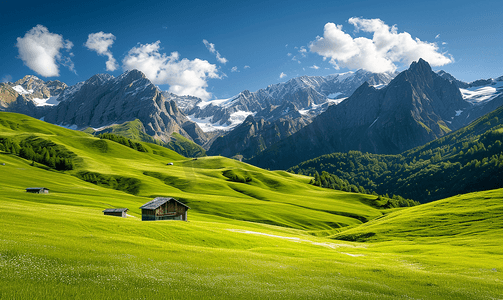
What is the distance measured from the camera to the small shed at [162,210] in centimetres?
7200

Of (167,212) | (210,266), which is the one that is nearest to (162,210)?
(167,212)

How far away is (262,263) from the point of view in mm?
28906

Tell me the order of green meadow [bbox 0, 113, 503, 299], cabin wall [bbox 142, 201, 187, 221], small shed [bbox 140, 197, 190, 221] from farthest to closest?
cabin wall [bbox 142, 201, 187, 221] < small shed [bbox 140, 197, 190, 221] < green meadow [bbox 0, 113, 503, 299]

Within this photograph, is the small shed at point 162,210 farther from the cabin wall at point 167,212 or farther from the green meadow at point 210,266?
the green meadow at point 210,266

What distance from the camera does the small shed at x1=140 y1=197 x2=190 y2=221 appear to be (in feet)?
236

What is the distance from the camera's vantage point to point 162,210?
242 ft

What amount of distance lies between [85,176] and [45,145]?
71372 millimetres

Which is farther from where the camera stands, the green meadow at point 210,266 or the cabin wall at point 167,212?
the cabin wall at point 167,212

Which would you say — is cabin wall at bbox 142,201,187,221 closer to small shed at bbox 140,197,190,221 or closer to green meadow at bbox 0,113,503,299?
small shed at bbox 140,197,190,221

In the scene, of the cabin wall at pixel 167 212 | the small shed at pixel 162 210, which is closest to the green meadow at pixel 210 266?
the small shed at pixel 162 210

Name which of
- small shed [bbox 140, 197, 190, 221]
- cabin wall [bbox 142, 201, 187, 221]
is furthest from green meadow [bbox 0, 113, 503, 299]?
cabin wall [bbox 142, 201, 187, 221]

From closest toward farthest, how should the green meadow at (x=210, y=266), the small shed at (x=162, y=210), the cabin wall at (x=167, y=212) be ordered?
the green meadow at (x=210, y=266) → the small shed at (x=162, y=210) → the cabin wall at (x=167, y=212)

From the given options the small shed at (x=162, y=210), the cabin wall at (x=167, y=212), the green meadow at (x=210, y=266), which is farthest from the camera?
the cabin wall at (x=167, y=212)

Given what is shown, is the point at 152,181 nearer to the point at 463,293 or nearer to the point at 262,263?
the point at 262,263
